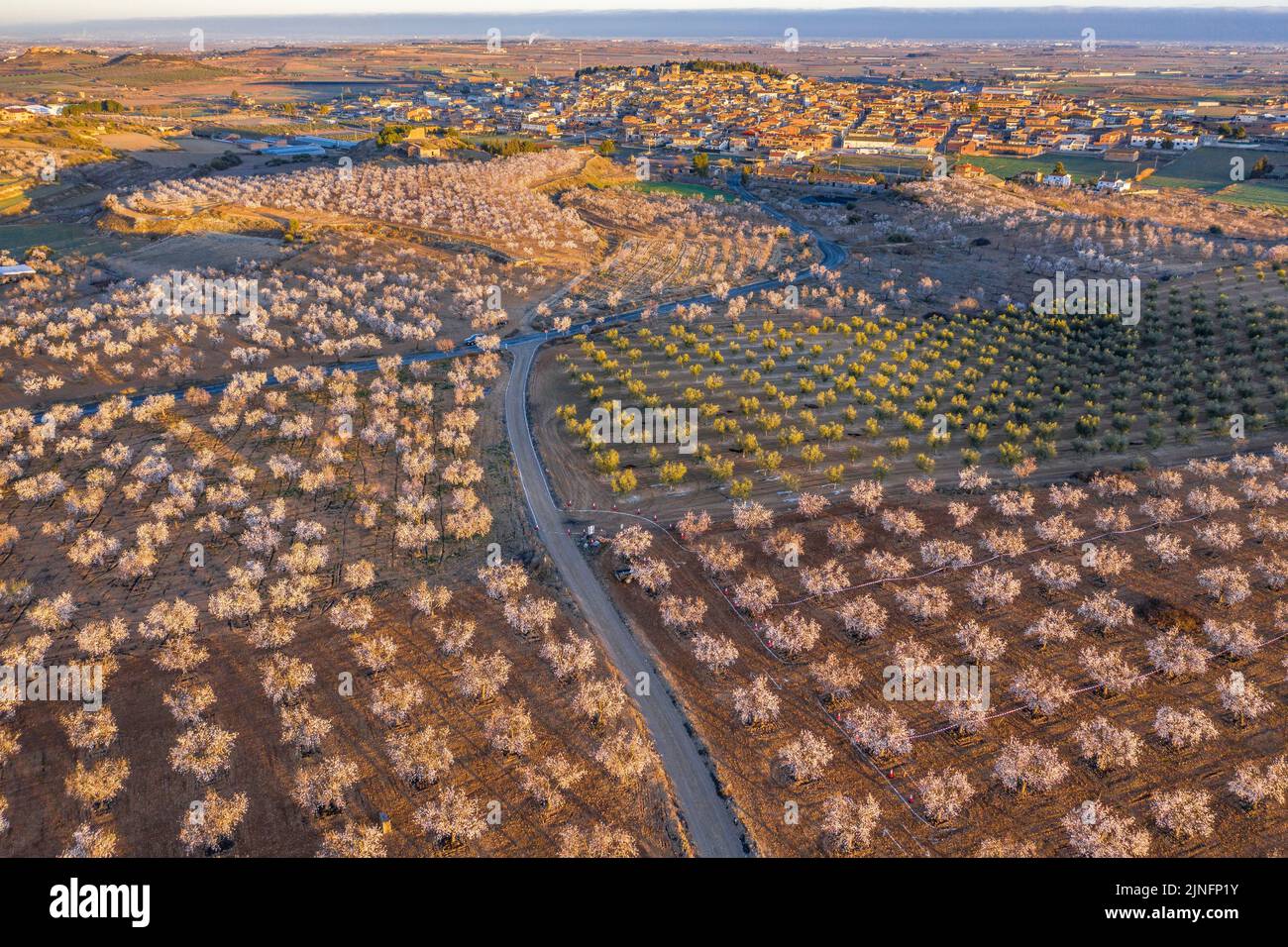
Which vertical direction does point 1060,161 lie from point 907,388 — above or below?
above

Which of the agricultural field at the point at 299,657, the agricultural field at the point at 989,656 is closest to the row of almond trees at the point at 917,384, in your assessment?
the agricultural field at the point at 989,656

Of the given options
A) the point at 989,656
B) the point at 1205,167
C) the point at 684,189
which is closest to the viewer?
the point at 989,656

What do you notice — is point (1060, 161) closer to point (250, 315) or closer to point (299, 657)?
point (250, 315)

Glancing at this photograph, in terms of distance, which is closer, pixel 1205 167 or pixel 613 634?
pixel 613 634

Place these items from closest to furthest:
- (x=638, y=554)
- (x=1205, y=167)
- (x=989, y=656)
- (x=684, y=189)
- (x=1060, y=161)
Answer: (x=989, y=656)
(x=638, y=554)
(x=684, y=189)
(x=1205, y=167)
(x=1060, y=161)

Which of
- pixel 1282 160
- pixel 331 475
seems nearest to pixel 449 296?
pixel 331 475

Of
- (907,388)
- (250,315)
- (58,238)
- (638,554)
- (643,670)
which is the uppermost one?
(58,238)

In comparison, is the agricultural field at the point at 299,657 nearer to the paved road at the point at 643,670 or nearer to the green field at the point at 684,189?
the paved road at the point at 643,670

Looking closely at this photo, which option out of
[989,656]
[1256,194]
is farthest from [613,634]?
[1256,194]
